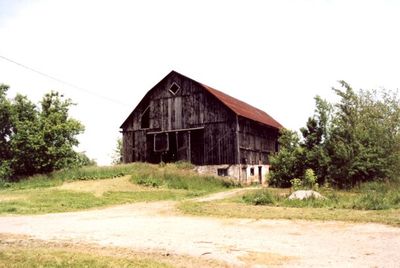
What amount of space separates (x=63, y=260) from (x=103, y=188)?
18842 mm

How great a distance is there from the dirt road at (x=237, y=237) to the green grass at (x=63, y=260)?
3.73 ft

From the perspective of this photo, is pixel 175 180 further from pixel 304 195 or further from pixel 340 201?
pixel 340 201

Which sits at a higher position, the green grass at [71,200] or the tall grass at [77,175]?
the tall grass at [77,175]

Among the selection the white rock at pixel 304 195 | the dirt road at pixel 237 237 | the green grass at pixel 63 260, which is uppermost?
the white rock at pixel 304 195

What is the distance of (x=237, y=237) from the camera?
991 centimetres

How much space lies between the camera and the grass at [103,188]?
1973cm

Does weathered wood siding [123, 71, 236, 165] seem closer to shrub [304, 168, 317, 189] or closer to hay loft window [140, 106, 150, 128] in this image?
hay loft window [140, 106, 150, 128]

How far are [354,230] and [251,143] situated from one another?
2765 centimetres

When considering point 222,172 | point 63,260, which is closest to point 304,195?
point 63,260

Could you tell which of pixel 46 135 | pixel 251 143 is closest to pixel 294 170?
pixel 251 143

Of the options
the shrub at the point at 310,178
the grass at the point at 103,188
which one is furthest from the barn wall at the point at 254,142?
the shrub at the point at 310,178

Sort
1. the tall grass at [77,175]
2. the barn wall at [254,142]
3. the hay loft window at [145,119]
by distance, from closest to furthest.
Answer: the tall grass at [77,175], the barn wall at [254,142], the hay loft window at [145,119]

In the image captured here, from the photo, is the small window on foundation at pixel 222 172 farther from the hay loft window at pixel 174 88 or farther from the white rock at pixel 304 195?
the white rock at pixel 304 195

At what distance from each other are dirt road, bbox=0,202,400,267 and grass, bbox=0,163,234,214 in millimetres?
4443
